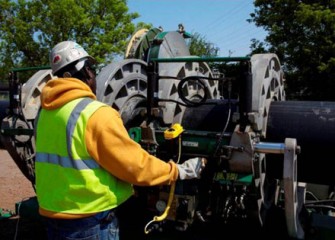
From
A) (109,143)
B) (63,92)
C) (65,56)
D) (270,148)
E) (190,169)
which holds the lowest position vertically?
(190,169)

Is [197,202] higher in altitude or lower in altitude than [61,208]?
lower

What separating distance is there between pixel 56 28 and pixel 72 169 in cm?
1977

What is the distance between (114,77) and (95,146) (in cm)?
189

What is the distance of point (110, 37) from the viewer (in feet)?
69.7

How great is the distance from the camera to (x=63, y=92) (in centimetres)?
242

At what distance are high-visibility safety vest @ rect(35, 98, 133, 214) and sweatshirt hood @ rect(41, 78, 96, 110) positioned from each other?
32 mm

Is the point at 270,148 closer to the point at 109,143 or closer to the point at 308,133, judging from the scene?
the point at 308,133

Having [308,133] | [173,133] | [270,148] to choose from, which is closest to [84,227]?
[173,133]

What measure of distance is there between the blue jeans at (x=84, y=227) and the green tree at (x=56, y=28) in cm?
1847

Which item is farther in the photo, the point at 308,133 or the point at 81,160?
the point at 308,133

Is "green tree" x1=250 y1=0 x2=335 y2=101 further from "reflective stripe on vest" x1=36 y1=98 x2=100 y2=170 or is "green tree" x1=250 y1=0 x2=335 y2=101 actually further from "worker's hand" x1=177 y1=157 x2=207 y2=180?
"reflective stripe on vest" x1=36 y1=98 x2=100 y2=170

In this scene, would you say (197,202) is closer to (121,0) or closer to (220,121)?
(220,121)

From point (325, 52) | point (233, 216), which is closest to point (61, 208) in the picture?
point (233, 216)

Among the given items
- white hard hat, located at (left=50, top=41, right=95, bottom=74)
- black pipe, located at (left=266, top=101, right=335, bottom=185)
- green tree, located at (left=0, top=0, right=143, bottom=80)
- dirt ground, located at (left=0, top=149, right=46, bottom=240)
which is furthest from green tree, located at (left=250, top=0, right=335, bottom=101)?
white hard hat, located at (left=50, top=41, right=95, bottom=74)
